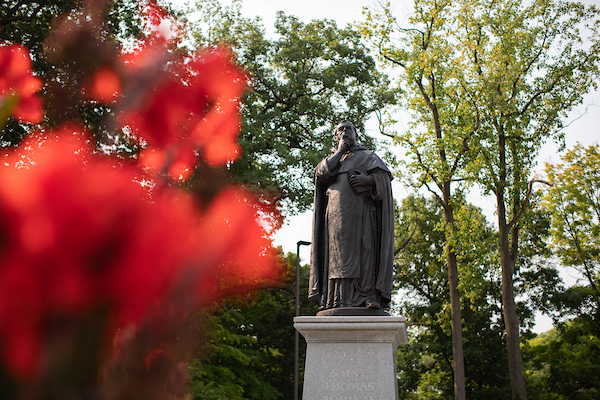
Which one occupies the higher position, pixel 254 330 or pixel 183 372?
pixel 254 330

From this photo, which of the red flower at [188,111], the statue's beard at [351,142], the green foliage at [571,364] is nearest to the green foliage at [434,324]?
the green foliage at [571,364]

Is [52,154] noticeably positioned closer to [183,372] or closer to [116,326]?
[116,326]

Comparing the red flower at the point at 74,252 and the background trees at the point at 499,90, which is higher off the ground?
the background trees at the point at 499,90

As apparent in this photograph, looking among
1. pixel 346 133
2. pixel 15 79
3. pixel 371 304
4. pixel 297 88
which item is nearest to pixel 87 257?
pixel 15 79

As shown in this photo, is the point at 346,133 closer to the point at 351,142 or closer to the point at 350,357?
the point at 351,142

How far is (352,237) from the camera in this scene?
23.0 ft

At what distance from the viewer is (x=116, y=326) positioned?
0.62m

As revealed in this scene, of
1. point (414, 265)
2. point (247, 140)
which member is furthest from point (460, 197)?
point (414, 265)

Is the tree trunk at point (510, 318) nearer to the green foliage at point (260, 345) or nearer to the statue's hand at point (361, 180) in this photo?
the green foliage at point (260, 345)

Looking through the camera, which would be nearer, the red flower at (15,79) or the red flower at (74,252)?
the red flower at (74,252)

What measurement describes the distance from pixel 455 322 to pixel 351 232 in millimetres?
16297

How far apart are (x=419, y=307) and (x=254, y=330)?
1044cm

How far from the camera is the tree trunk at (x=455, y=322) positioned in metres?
20.6

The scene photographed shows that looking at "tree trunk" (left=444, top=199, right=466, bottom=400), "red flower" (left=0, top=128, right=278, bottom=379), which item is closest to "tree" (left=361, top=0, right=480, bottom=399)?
"tree trunk" (left=444, top=199, right=466, bottom=400)
